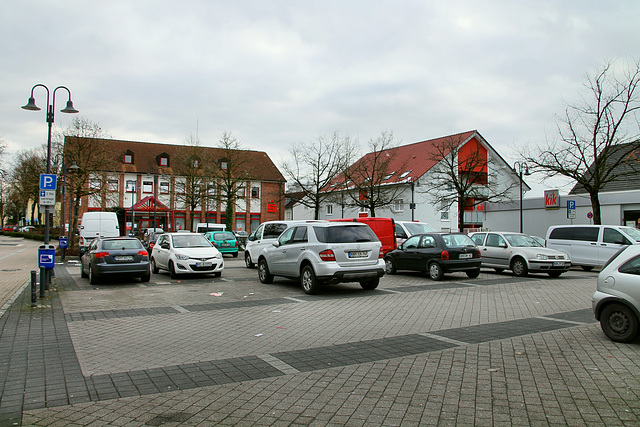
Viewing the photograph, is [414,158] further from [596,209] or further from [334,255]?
[334,255]

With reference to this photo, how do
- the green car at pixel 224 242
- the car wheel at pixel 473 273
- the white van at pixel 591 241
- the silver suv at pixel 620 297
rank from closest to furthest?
the silver suv at pixel 620 297
the car wheel at pixel 473 273
the white van at pixel 591 241
the green car at pixel 224 242

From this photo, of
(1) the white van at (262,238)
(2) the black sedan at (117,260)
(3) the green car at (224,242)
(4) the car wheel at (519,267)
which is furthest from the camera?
(3) the green car at (224,242)

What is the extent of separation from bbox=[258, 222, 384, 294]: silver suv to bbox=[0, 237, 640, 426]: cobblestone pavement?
1.02m

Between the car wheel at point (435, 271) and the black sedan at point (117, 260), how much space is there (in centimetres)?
890

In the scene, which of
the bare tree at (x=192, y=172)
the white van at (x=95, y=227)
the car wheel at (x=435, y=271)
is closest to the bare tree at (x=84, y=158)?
the white van at (x=95, y=227)

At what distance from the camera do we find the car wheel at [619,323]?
22.5 ft

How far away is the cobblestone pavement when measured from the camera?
4395mm

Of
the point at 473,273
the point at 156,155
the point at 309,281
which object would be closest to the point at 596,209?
the point at 473,273

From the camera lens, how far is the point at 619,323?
707 cm

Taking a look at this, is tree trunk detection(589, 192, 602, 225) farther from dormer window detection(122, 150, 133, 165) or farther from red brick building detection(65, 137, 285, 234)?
dormer window detection(122, 150, 133, 165)

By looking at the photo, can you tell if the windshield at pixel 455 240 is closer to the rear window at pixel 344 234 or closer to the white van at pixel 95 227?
the rear window at pixel 344 234

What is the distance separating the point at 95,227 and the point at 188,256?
13.1 meters

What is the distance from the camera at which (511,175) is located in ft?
174

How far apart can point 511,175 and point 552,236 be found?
33879 millimetres
